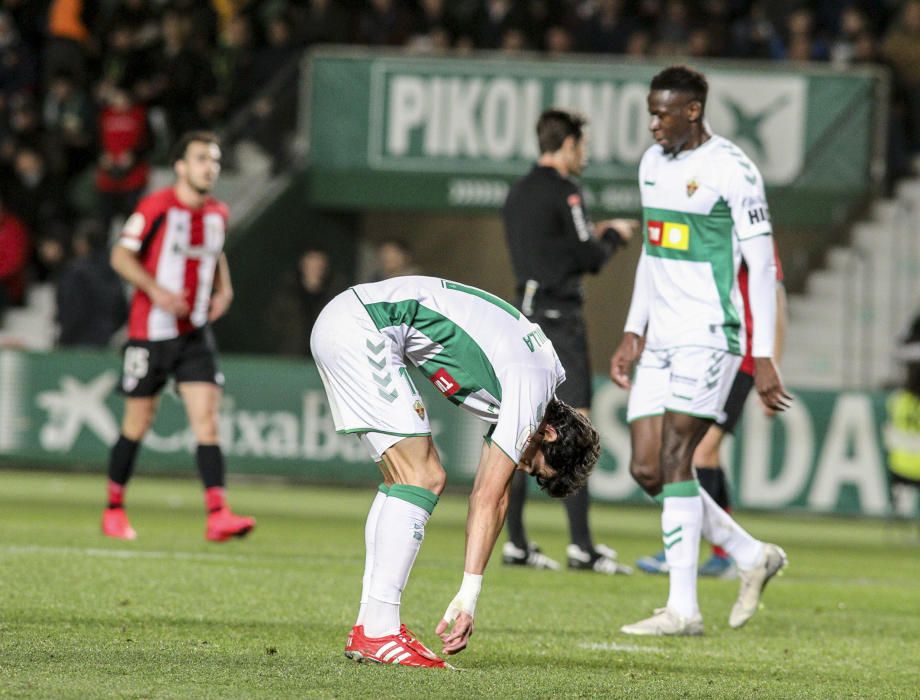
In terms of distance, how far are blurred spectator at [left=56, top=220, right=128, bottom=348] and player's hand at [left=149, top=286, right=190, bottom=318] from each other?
294 inches

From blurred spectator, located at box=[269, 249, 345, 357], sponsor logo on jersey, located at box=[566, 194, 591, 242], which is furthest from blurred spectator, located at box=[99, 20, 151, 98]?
sponsor logo on jersey, located at box=[566, 194, 591, 242]

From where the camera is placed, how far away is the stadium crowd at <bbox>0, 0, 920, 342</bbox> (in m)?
19.8

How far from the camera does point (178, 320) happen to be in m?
10.5

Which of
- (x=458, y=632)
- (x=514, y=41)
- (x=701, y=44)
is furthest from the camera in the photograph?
(x=514, y=41)

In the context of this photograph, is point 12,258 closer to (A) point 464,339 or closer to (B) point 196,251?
(B) point 196,251

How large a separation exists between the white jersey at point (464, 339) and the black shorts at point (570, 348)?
3.61 metres

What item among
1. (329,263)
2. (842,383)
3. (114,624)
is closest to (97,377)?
(329,263)

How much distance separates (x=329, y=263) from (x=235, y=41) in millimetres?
2884

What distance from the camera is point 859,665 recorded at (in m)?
6.55

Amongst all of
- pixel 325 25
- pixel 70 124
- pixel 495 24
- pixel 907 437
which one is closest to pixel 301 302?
pixel 325 25

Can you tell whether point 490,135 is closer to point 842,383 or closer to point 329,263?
point 329,263

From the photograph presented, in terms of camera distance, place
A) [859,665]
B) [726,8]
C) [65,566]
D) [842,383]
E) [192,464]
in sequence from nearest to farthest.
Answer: [859,665]
[65,566]
[192,464]
[842,383]
[726,8]

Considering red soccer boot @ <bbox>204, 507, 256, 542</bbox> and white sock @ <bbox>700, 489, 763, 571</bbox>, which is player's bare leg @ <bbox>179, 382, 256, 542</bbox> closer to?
red soccer boot @ <bbox>204, 507, 256, 542</bbox>

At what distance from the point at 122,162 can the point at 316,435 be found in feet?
17.2
